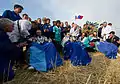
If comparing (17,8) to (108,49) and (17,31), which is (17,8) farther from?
(108,49)

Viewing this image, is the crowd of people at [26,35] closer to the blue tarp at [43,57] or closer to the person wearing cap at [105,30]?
the person wearing cap at [105,30]

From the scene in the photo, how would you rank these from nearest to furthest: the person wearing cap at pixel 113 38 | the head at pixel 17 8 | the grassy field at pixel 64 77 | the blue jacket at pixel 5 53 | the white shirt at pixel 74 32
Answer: the blue jacket at pixel 5 53 → the grassy field at pixel 64 77 → the head at pixel 17 8 → the white shirt at pixel 74 32 → the person wearing cap at pixel 113 38

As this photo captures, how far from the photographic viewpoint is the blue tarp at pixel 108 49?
31.1 feet

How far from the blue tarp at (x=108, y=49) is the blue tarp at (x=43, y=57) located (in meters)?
3.28

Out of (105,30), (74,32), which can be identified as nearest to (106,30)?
(105,30)

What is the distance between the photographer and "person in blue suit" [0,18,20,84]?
3.94m

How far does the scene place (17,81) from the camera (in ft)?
16.8

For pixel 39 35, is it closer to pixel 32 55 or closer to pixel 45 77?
pixel 32 55

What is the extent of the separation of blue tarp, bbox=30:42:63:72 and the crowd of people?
19 centimetres

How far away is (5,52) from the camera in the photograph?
397 cm

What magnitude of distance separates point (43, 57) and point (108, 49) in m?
4.14

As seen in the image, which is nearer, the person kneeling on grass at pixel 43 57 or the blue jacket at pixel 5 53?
the blue jacket at pixel 5 53

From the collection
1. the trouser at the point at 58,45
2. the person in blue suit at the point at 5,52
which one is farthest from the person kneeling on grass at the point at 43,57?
the trouser at the point at 58,45

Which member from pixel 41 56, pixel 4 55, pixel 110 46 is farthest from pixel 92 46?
pixel 4 55
